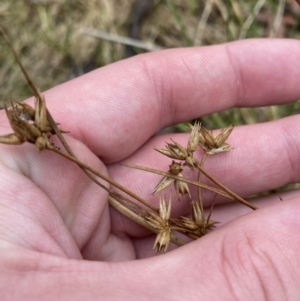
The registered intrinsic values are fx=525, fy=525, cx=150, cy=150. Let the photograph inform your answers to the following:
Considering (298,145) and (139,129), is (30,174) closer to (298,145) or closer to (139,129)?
(139,129)

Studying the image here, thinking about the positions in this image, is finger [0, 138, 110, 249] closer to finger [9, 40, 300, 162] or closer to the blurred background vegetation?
finger [9, 40, 300, 162]

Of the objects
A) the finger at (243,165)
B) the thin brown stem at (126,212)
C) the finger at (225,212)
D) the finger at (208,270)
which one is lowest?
the finger at (225,212)

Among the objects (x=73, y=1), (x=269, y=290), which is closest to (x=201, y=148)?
(x=269, y=290)

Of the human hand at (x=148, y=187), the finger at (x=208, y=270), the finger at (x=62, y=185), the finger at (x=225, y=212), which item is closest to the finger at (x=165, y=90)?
the human hand at (x=148, y=187)

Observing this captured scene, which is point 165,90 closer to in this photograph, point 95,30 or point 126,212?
point 126,212

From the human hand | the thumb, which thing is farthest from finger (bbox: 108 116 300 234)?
the thumb

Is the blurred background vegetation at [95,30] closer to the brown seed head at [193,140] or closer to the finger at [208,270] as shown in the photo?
the brown seed head at [193,140]

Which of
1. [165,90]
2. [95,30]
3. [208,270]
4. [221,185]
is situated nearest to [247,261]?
[208,270]

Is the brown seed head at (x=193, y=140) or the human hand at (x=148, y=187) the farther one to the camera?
the brown seed head at (x=193, y=140)
